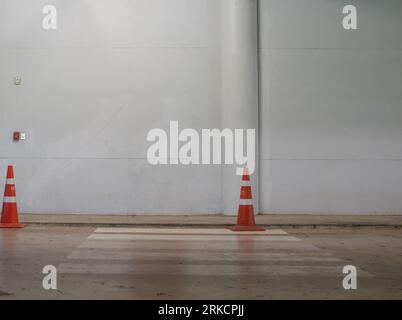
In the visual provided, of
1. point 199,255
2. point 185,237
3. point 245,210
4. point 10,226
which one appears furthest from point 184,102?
point 199,255

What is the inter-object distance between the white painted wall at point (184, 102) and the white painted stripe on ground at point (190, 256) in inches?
198

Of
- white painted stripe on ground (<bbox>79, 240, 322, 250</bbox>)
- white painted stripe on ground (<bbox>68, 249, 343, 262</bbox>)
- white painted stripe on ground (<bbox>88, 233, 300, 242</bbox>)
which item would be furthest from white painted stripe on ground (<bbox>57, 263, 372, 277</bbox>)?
white painted stripe on ground (<bbox>88, 233, 300, 242</bbox>)

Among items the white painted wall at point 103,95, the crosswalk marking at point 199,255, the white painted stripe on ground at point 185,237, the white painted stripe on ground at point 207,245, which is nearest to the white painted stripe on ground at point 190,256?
the crosswalk marking at point 199,255

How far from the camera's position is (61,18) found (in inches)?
520

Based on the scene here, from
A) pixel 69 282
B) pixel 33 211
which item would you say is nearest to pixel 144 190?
pixel 33 211

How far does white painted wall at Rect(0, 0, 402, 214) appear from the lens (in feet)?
43.3

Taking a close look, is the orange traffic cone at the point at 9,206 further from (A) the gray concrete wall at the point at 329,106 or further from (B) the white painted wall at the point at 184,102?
(A) the gray concrete wall at the point at 329,106

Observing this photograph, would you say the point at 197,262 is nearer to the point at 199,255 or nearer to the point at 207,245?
the point at 199,255

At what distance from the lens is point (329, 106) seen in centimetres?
1331

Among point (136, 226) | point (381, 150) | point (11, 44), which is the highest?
point (11, 44)

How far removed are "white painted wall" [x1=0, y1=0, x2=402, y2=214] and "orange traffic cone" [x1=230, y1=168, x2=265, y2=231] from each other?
86.9 inches

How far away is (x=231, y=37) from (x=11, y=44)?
4500 mm

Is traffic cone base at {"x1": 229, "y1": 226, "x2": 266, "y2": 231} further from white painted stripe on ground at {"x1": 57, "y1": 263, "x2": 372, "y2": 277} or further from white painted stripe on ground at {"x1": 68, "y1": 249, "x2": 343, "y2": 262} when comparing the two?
white painted stripe on ground at {"x1": 57, "y1": 263, "x2": 372, "y2": 277}
